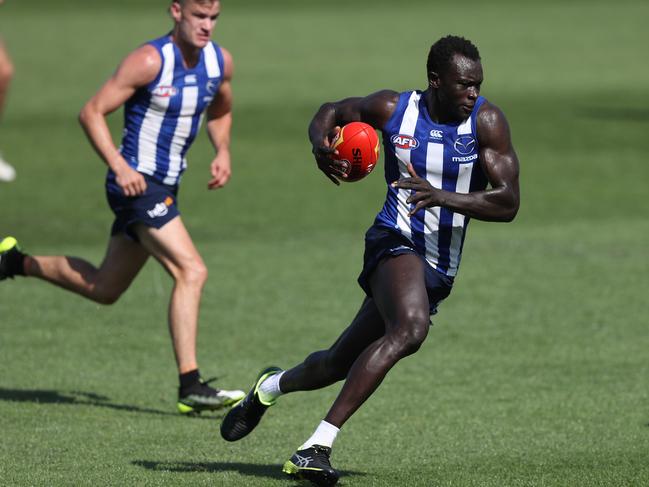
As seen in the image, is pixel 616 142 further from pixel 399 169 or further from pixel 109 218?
pixel 399 169

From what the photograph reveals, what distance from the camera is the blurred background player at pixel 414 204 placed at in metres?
6.66

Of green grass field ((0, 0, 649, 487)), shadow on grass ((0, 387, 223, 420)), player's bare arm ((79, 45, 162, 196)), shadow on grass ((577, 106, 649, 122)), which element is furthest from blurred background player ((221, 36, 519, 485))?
shadow on grass ((577, 106, 649, 122))

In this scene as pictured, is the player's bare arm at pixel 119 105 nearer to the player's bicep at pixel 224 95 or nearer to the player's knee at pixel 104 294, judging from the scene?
the player's bicep at pixel 224 95

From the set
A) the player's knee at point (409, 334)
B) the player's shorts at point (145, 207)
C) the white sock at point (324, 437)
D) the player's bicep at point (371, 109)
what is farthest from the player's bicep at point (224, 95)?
the white sock at point (324, 437)

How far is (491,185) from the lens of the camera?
6941 millimetres

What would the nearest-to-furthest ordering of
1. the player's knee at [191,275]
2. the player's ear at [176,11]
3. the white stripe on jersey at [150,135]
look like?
the player's knee at [191,275] < the player's ear at [176,11] < the white stripe on jersey at [150,135]

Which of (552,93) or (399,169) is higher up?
(399,169)

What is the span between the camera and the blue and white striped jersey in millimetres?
9344

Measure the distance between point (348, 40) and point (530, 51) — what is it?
21.2 feet

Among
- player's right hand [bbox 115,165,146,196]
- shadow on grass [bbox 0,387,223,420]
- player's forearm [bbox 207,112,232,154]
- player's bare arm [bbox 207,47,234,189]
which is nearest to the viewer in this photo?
player's right hand [bbox 115,165,146,196]

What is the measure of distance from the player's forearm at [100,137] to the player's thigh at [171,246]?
0.49 metres

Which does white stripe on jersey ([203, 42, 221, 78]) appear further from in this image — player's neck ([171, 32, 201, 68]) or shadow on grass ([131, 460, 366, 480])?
shadow on grass ([131, 460, 366, 480])

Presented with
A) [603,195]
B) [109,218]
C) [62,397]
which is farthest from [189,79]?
[603,195]

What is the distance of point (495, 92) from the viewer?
106 feet
